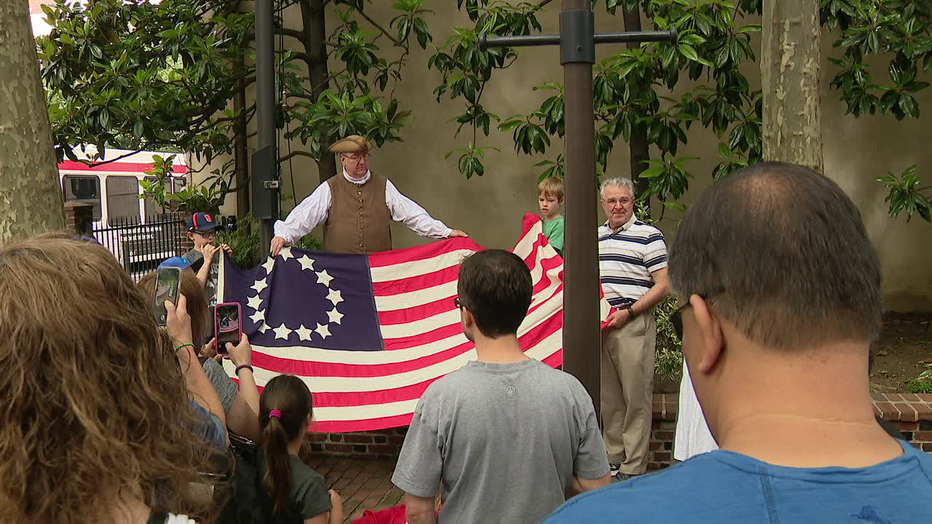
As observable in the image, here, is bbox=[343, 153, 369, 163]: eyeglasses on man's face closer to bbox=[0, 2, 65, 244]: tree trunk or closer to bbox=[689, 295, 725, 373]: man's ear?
bbox=[0, 2, 65, 244]: tree trunk

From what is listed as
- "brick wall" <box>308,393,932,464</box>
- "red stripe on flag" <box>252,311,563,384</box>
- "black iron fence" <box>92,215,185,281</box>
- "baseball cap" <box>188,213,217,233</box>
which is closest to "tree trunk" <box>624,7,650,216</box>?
"brick wall" <box>308,393,932,464</box>

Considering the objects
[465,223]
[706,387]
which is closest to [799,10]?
[706,387]

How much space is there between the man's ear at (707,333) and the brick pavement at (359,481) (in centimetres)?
435

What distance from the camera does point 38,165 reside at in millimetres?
3928

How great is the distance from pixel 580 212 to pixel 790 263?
2663 mm

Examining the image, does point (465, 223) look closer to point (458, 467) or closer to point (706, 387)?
point (458, 467)

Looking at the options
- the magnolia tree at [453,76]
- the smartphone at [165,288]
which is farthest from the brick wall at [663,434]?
the smartphone at [165,288]

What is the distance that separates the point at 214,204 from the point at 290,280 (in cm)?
378

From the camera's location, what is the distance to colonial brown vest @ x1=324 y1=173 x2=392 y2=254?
6.57m

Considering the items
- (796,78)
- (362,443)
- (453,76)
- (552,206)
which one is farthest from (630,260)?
(453,76)

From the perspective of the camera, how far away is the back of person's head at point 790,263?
1073mm

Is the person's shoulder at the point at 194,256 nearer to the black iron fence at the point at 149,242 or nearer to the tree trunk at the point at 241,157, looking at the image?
the tree trunk at the point at 241,157

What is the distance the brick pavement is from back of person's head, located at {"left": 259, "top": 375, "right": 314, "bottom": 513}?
2.33 meters

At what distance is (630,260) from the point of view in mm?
5371
